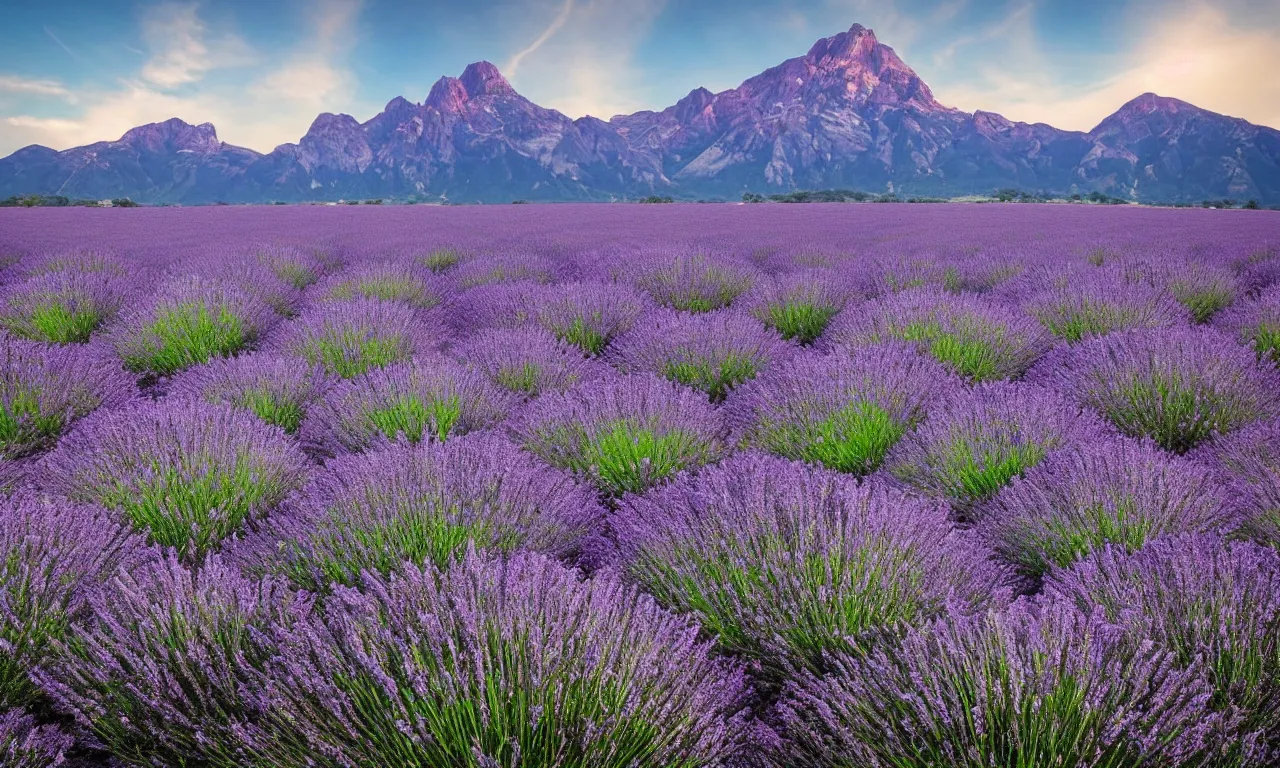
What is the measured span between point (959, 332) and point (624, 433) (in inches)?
88.2

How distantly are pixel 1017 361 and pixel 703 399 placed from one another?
198 cm

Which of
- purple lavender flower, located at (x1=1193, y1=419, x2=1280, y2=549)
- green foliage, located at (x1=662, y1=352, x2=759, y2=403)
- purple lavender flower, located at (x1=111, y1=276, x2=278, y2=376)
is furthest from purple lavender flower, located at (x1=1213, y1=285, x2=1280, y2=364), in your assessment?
purple lavender flower, located at (x1=111, y1=276, x2=278, y2=376)

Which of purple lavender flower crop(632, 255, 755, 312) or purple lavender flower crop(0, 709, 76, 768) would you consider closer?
purple lavender flower crop(0, 709, 76, 768)

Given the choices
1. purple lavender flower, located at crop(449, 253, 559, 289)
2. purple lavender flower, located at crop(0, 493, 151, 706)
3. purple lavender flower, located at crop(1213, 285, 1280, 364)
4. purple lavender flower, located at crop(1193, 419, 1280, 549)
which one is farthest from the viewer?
purple lavender flower, located at crop(449, 253, 559, 289)

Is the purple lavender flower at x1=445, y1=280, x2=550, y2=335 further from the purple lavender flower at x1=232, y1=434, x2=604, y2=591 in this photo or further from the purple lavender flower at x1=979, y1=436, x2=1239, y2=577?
the purple lavender flower at x1=979, y1=436, x2=1239, y2=577

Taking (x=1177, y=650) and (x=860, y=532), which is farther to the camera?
(x=860, y=532)

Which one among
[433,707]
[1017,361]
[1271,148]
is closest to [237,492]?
[433,707]

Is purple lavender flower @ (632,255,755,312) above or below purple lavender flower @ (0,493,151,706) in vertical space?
above

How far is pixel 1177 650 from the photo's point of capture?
1.16 m

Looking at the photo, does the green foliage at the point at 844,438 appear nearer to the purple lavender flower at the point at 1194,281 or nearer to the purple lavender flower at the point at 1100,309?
the purple lavender flower at the point at 1100,309

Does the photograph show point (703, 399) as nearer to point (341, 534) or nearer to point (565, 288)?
point (341, 534)

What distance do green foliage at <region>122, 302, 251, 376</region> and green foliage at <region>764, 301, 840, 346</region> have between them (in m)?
3.50

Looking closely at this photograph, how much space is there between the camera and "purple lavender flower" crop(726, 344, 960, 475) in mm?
2525

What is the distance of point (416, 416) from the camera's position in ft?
8.84
